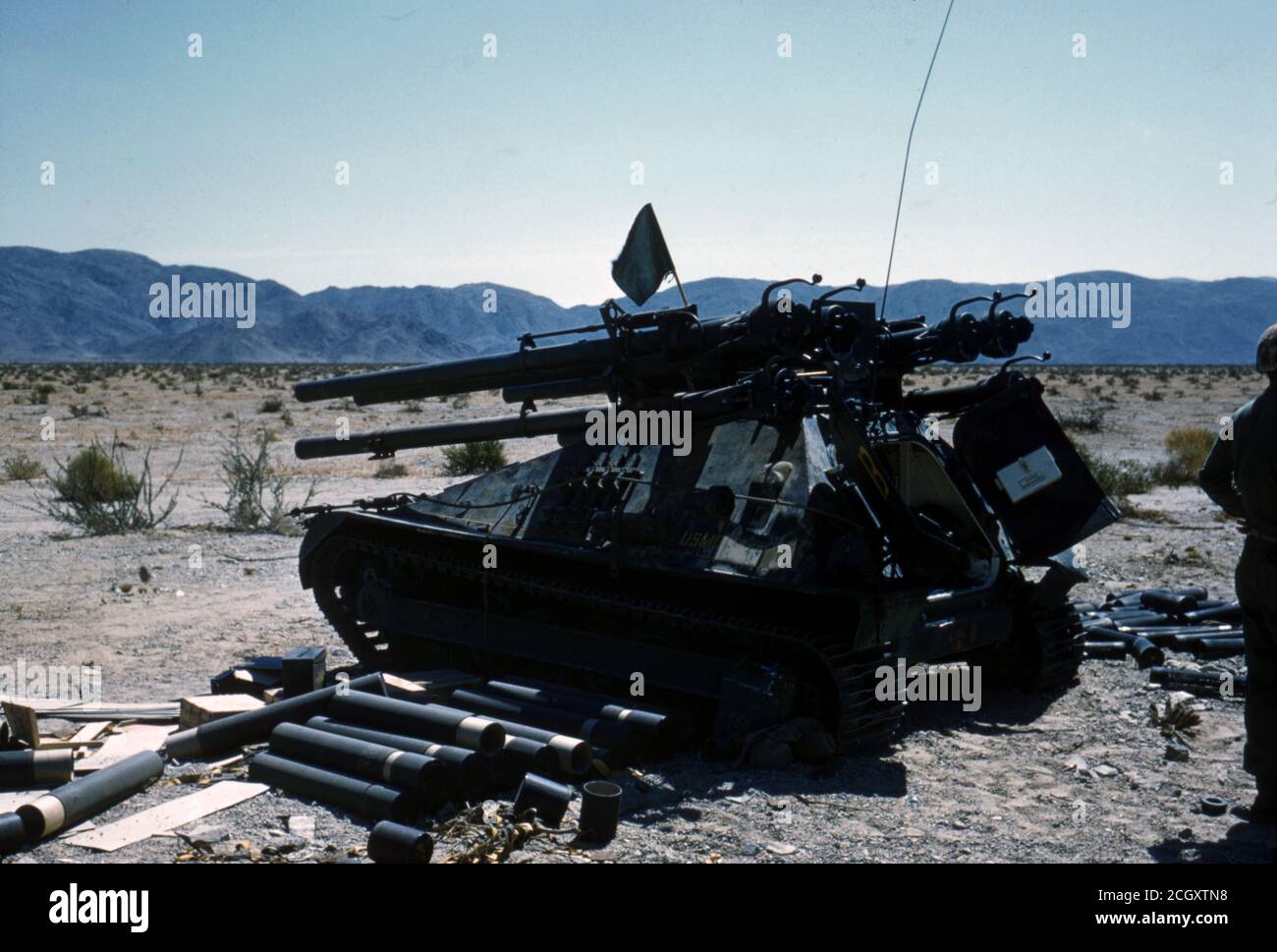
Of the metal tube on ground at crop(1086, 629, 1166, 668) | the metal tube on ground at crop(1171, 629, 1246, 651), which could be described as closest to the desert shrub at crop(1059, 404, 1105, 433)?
the metal tube on ground at crop(1171, 629, 1246, 651)

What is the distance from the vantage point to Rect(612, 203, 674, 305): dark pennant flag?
926cm

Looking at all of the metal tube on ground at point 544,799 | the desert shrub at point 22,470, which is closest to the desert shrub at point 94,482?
the desert shrub at point 22,470

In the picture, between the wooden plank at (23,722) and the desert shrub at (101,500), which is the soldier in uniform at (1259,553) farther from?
the desert shrub at (101,500)

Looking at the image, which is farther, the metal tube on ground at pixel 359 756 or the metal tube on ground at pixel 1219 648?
the metal tube on ground at pixel 1219 648

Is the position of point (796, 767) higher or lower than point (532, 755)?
lower

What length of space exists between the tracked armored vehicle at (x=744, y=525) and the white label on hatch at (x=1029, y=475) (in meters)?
0.01

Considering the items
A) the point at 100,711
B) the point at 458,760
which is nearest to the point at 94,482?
the point at 100,711

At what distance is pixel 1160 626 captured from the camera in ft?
37.0

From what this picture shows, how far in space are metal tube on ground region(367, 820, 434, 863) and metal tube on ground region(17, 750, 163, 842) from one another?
1.69 m

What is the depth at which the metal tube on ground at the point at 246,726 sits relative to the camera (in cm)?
769

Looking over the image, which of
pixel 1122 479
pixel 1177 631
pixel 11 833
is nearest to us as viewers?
pixel 11 833

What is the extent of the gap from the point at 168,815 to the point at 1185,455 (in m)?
20.7

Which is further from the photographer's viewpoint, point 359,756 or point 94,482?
point 94,482

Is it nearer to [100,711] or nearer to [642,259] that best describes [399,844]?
[100,711]
